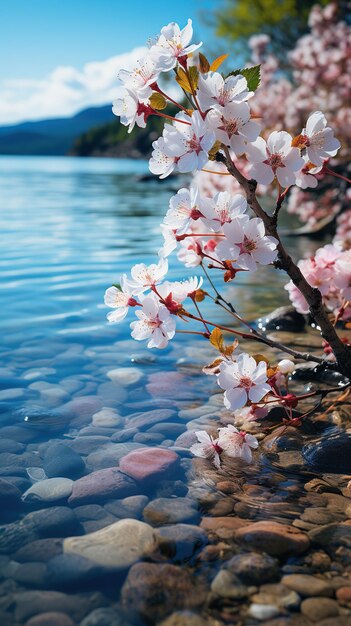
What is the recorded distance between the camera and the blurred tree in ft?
131

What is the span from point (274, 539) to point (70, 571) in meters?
→ 0.86

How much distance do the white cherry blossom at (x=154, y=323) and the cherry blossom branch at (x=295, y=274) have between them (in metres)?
0.61

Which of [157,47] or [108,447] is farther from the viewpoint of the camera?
[108,447]

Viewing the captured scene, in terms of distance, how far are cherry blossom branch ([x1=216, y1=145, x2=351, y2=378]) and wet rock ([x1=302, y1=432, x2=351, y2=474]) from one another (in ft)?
1.38

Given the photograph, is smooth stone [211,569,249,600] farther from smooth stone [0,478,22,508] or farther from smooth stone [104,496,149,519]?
smooth stone [0,478,22,508]

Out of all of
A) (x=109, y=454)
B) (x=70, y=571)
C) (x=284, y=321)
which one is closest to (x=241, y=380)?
(x=109, y=454)

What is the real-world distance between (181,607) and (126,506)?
78 centimetres

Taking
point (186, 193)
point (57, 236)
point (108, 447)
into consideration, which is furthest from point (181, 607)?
point (57, 236)

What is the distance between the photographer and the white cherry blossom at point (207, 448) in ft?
10.8

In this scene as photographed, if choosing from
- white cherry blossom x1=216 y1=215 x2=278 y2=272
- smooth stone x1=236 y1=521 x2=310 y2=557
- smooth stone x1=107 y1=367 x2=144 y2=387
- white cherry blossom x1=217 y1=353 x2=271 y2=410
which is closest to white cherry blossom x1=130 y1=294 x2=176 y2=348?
white cherry blossom x1=217 y1=353 x2=271 y2=410

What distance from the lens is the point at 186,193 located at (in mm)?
2723

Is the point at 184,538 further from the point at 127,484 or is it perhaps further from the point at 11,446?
the point at 11,446

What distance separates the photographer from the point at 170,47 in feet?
8.37

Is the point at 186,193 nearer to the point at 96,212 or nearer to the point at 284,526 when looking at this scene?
the point at 284,526
